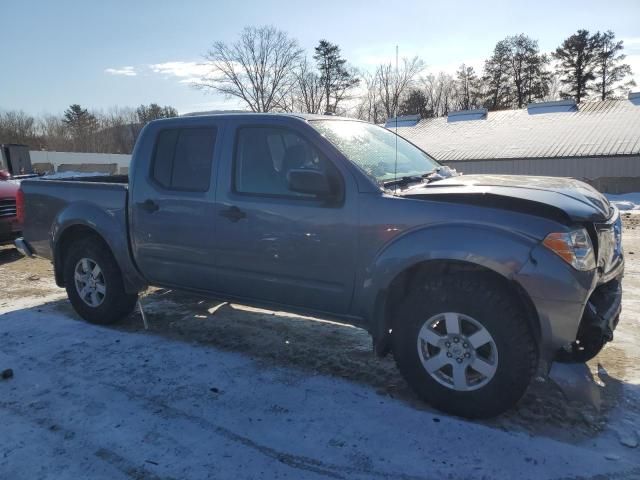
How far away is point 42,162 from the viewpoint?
4994 cm

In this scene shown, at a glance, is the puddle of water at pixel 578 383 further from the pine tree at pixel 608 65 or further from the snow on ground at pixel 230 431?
the pine tree at pixel 608 65

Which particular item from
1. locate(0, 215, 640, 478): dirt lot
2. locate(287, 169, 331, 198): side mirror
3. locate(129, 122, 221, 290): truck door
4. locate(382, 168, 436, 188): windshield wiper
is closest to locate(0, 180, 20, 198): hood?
locate(0, 215, 640, 478): dirt lot

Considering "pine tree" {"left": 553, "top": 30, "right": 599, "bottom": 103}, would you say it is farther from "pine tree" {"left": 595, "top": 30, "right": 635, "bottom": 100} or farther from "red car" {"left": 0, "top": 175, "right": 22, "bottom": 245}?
"red car" {"left": 0, "top": 175, "right": 22, "bottom": 245}

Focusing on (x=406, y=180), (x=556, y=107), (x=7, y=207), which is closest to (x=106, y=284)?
(x=406, y=180)

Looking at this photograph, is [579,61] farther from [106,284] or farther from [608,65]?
[106,284]

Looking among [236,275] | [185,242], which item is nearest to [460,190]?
[236,275]

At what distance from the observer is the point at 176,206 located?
4.23 meters

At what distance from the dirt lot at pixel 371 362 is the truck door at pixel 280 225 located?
A: 61cm

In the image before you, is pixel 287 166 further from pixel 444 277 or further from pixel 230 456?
pixel 230 456

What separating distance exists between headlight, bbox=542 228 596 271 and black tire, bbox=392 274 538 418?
39 cm

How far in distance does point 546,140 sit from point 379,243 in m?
30.3

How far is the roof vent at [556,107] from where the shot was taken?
3337 cm


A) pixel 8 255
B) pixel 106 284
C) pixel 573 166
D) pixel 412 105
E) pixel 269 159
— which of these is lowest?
pixel 573 166

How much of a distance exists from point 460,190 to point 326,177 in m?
0.89
